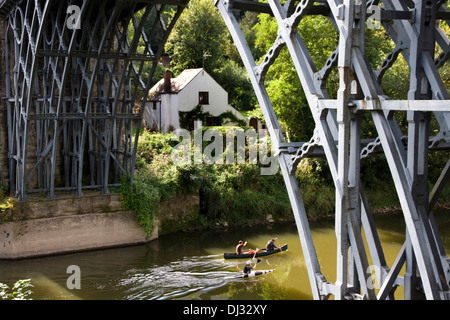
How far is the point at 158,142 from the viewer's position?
2616 cm

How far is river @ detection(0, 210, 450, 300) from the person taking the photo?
52.0 feet

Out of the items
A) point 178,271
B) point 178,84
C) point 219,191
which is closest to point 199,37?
point 178,84

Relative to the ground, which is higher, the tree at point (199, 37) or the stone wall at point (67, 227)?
the tree at point (199, 37)

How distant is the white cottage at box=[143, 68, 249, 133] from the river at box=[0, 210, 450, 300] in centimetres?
1086

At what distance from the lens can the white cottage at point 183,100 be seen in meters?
31.7

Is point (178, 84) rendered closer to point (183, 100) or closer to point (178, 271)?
point (183, 100)

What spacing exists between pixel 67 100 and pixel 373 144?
49.3ft

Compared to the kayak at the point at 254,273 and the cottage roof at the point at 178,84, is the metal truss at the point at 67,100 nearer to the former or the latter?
the kayak at the point at 254,273

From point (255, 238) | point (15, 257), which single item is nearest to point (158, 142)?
point (255, 238)

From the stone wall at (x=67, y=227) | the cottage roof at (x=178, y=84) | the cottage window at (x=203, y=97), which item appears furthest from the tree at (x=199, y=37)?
the stone wall at (x=67, y=227)

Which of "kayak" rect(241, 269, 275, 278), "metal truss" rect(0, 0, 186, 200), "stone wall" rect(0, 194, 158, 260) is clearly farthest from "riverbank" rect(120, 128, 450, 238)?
"kayak" rect(241, 269, 275, 278)

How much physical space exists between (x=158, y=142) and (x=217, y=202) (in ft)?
14.8

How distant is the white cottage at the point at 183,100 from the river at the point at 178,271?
10862 mm

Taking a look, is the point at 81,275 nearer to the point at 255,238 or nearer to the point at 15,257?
the point at 15,257
